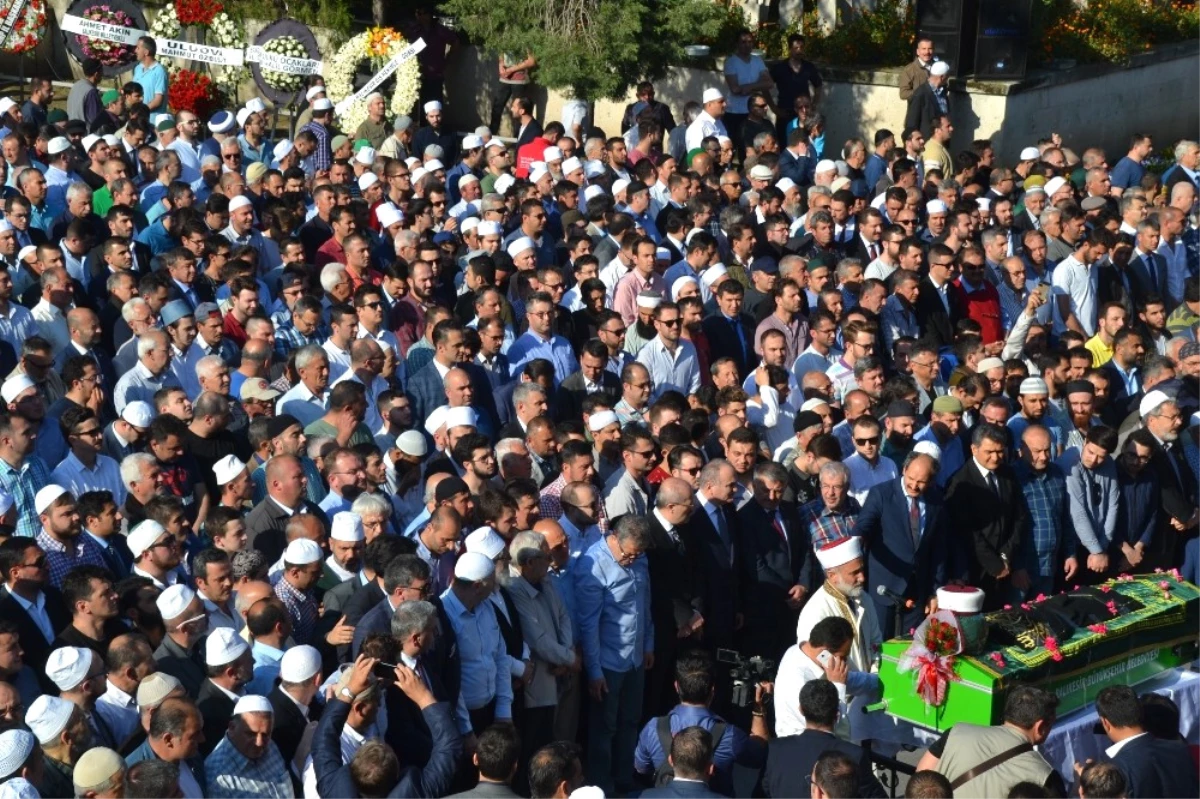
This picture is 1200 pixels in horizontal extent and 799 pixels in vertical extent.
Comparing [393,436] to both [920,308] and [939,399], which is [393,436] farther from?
[920,308]

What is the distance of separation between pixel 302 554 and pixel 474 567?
0.81m

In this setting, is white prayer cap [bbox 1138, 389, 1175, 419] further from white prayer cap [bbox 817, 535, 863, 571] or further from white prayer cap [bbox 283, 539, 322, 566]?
white prayer cap [bbox 283, 539, 322, 566]

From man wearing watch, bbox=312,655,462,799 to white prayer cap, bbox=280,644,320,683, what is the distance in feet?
0.84

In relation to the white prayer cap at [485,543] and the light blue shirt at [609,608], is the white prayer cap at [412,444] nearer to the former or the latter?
the light blue shirt at [609,608]

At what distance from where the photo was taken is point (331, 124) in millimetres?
19547

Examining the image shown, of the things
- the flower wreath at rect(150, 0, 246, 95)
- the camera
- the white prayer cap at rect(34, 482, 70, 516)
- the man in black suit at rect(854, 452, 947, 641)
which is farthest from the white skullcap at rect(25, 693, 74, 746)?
the flower wreath at rect(150, 0, 246, 95)

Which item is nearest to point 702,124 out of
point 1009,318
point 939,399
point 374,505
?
point 1009,318

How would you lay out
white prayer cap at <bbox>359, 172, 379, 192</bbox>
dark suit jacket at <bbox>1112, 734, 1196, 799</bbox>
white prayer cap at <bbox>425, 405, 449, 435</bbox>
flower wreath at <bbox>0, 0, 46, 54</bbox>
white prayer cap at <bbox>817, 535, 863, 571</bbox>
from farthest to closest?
flower wreath at <bbox>0, 0, 46, 54</bbox> → white prayer cap at <bbox>359, 172, 379, 192</bbox> → white prayer cap at <bbox>425, 405, 449, 435</bbox> → white prayer cap at <bbox>817, 535, 863, 571</bbox> → dark suit jacket at <bbox>1112, 734, 1196, 799</bbox>

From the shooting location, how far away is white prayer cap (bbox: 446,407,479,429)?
1032cm

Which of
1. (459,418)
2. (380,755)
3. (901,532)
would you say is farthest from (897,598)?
(380,755)

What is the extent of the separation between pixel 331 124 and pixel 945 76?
669 centimetres

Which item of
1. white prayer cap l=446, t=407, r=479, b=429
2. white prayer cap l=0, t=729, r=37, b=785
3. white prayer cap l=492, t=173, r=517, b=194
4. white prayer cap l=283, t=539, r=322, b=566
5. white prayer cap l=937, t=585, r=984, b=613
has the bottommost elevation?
white prayer cap l=937, t=585, r=984, b=613

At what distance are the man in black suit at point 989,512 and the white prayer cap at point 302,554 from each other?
4.07 metres

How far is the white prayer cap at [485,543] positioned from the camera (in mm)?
8500
